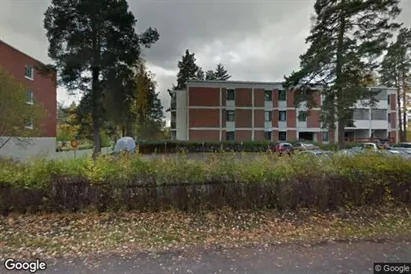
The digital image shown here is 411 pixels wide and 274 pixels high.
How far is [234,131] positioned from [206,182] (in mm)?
34541

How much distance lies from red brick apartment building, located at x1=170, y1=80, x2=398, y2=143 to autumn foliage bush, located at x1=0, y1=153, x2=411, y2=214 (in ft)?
107

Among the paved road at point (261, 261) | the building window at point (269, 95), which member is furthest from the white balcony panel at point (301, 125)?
the paved road at point (261, 261)

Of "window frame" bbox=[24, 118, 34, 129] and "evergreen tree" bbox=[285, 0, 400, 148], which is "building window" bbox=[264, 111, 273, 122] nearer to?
"evergreen tree" bbox=[285, 0, 400, 148]

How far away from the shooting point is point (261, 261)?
3908 millimetres

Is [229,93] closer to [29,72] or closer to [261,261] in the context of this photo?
[29,72]

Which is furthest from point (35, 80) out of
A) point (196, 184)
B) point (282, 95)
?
point (282, 95)

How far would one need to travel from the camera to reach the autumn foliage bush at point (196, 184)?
5.73m

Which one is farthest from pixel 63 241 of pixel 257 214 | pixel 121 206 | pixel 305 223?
pixel 305 223

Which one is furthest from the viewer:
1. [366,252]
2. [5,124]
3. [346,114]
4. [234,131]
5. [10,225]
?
[234,131]

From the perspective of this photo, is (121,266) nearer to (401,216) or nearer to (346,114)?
(401,216)

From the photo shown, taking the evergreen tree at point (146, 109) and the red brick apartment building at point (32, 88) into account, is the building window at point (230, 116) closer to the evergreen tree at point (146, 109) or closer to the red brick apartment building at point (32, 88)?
the evergreen tree at point (146, 109)

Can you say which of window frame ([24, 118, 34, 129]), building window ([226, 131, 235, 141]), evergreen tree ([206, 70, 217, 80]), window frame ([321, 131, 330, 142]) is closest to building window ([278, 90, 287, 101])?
window frame ([321, 131, 330, 142])

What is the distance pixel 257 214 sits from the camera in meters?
5.89

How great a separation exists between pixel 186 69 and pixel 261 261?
59589 millimetres
